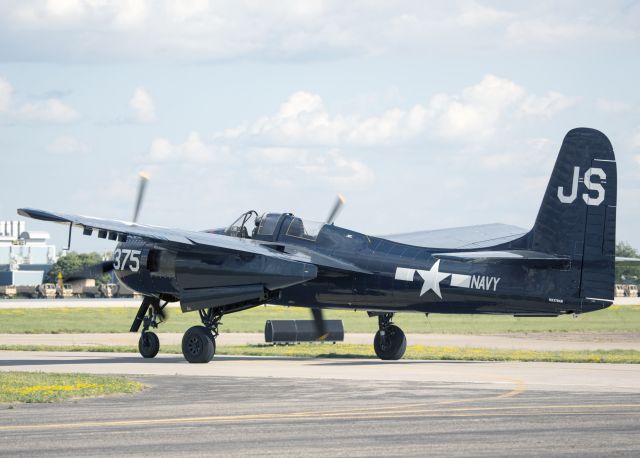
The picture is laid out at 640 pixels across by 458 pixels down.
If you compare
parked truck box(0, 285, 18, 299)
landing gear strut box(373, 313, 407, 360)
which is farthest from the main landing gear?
parked truck box(0, 285, 18, 299)

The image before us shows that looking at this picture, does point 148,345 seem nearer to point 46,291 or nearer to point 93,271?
point 93,271

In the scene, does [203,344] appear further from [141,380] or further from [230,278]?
[141,380]

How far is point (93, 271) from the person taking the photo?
34.3 meters

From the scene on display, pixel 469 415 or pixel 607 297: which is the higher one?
pixel 607 297

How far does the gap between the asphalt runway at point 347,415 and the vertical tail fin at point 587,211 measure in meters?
2.40

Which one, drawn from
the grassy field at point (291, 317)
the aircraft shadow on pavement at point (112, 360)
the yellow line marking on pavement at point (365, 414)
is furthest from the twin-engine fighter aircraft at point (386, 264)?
the grassy field at point (291, 317)

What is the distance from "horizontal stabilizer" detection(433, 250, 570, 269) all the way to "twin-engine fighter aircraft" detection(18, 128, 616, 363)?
3 cm

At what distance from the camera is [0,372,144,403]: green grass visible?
20.5 metres

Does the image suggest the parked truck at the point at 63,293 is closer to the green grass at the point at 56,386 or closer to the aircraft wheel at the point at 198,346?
the aircraft wheel at the point at 198,346

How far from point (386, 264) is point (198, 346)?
5595mm

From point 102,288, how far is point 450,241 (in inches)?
3703

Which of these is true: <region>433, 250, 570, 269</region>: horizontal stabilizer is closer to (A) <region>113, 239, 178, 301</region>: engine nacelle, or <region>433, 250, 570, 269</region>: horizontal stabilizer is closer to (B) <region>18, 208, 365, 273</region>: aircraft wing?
(B) <region>18, 208, 365, 273</region>: aircraft wing

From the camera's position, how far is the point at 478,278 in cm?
2848

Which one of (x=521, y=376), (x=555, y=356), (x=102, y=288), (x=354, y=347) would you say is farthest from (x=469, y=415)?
(x=102, y=288)
